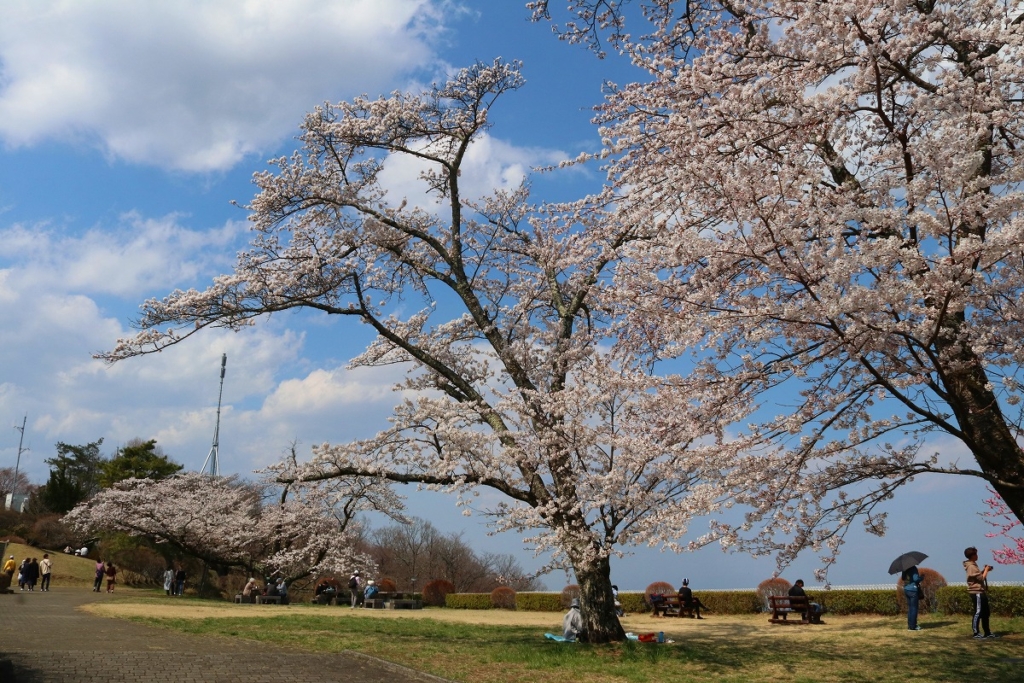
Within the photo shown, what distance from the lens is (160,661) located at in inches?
363

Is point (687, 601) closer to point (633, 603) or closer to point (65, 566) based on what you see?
point (633, 603)

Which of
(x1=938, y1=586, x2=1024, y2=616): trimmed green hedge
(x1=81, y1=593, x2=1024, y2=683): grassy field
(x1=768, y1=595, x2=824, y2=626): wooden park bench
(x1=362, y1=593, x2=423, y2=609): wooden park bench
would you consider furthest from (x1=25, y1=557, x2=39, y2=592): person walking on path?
(x1=938, y1=586, x2=1024, y2=616): trimmed green hedge

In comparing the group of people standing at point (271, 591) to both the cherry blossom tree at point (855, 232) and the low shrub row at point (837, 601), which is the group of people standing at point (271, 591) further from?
the cherry blossom tree at point (855, 232)


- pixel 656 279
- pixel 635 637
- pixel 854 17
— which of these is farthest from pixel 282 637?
pixel 854 17

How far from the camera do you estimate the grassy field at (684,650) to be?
9.30 m

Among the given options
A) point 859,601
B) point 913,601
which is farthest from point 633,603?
point 913,601

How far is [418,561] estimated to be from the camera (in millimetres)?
50469

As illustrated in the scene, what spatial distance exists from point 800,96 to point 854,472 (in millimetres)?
3782

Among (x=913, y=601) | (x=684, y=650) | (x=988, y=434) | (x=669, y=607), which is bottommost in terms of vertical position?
(x=669, y=607)

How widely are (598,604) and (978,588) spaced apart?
19.6 feet

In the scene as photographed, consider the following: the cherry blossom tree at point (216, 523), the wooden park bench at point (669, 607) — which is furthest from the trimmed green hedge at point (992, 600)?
the cherry blossom tree at point (216, 523)

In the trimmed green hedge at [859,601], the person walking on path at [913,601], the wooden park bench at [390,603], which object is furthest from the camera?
the wooden park bench at [390,603]

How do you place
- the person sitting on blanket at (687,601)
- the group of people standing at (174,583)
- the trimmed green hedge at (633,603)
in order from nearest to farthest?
the person sitting on blanket at (687,601), the trimmed green hedge at (633,603), the group of people standing at (174,583)

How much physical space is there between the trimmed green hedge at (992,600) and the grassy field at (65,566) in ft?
126
